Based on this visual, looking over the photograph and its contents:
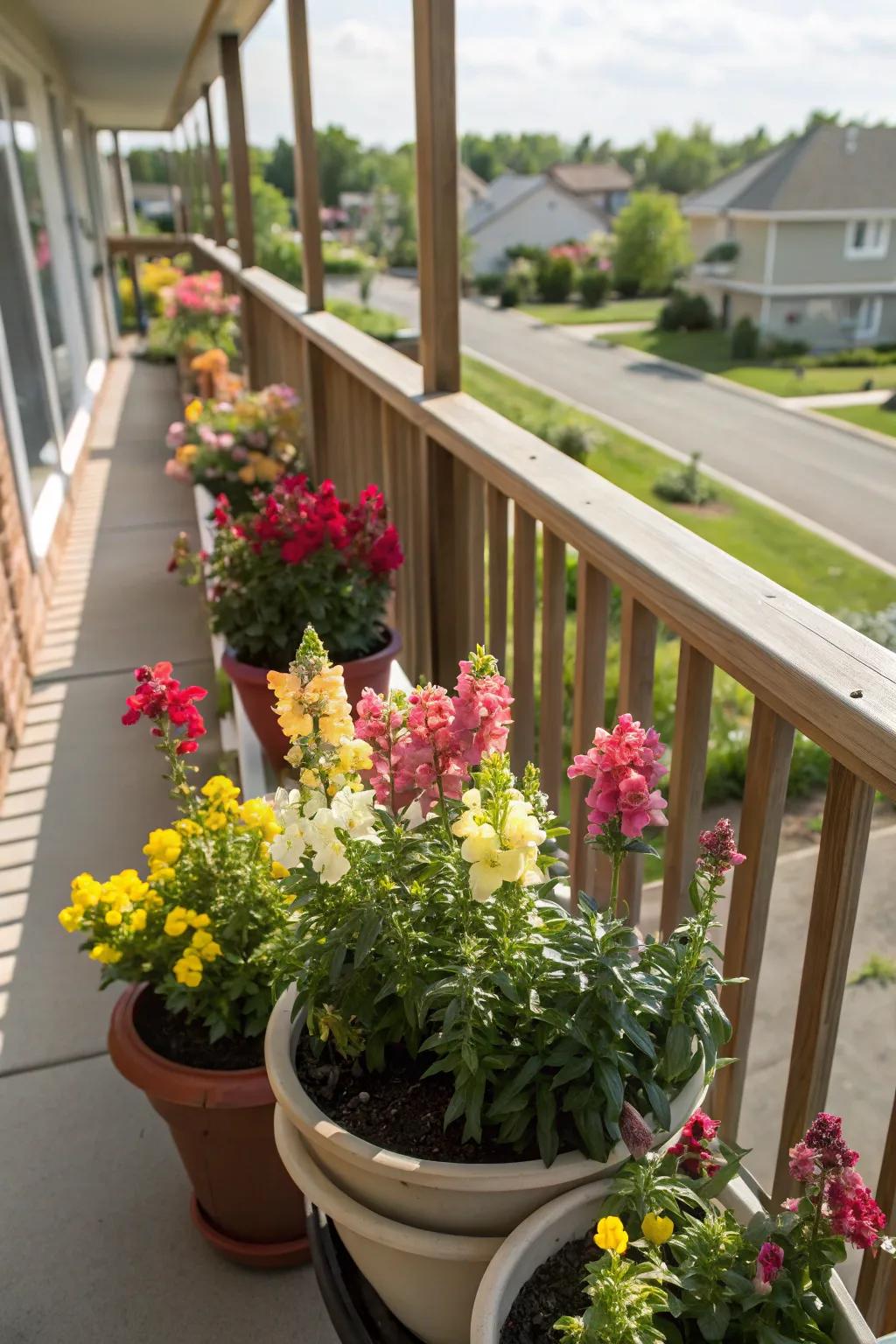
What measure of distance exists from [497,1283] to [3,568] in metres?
2.91

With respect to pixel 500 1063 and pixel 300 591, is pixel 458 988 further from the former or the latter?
pixel 300 591

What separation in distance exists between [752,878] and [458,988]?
0.40 metres

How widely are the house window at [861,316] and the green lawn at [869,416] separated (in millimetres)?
278

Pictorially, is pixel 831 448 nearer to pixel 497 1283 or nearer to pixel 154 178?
pixel 497 1283

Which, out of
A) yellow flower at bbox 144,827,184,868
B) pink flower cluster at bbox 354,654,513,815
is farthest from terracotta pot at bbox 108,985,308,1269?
pink flower cluster at bbox 354,654,513,815

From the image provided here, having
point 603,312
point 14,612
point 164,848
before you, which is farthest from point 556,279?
point 164,848

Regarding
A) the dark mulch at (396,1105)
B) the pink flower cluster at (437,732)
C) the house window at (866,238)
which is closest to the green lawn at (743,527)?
the house window at (866,238)

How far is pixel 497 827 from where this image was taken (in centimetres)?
102

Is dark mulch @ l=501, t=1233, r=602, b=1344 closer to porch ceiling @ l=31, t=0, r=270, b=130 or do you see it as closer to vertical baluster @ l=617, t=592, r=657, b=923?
vertical baluster @ l=617, t=592, r=657, b=923

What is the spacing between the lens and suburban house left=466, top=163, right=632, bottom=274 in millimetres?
17156

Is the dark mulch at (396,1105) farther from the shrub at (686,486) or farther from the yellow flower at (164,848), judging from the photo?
the shrub at (686,486)

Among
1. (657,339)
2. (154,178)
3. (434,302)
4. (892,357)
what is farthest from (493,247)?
(154,178)

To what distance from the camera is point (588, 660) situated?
1669 mm

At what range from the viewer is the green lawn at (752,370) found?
159 inches
